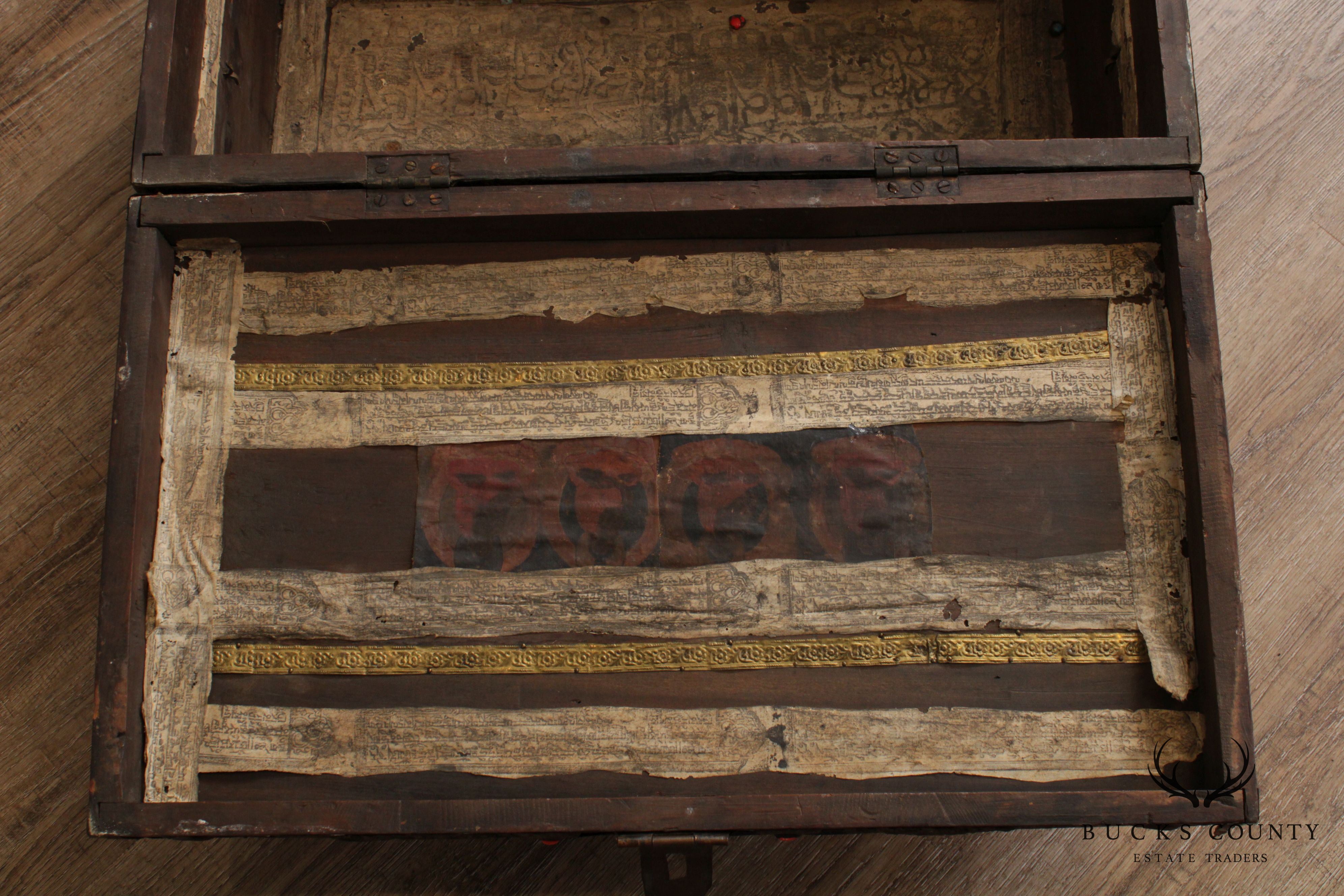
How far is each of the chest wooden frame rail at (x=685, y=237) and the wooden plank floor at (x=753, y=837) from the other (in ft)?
1.48

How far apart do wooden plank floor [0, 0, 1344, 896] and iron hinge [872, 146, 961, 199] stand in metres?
0.89

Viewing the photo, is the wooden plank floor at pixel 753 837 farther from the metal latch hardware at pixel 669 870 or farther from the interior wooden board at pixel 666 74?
the interior wooden board at pixel 666 74

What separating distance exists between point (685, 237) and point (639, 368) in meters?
0.29

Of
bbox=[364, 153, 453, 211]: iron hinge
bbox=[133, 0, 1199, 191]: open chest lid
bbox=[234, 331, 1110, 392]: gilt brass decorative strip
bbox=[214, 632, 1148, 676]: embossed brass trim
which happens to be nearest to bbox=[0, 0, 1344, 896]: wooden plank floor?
bbox=[133, 0, 1199, 191]: open chest lid

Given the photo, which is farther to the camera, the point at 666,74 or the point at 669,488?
the point at 666,74

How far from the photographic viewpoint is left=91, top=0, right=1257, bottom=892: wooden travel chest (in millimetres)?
1599

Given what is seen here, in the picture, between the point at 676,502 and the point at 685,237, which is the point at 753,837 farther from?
the point at 685,237

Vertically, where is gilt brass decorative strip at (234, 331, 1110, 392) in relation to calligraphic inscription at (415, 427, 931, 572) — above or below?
above

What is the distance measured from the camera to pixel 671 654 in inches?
65.6

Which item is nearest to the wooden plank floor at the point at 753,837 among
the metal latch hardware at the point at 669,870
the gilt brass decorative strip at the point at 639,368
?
the metal latch hardware at the point at 669,870

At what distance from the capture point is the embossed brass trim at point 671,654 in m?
1.64

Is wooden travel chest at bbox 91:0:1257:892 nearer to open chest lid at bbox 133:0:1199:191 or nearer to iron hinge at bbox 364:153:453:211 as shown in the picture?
iron hinge at bbox 364:153:453:211

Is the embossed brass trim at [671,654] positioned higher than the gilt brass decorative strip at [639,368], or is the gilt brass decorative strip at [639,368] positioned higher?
the gilt brass decorative strip at [639,368]

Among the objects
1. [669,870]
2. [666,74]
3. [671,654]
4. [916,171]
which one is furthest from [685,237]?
[669,870]
